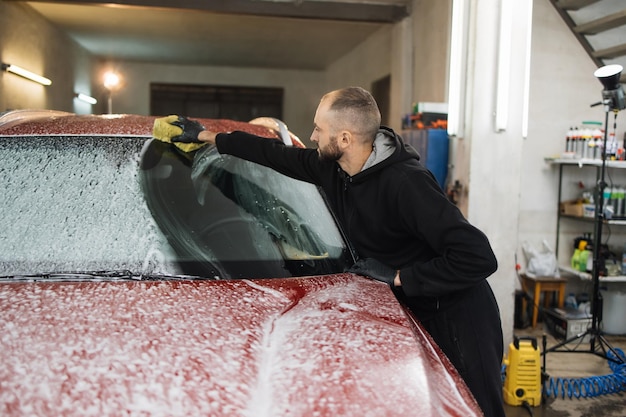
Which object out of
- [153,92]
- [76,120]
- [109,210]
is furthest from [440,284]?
[153,92]

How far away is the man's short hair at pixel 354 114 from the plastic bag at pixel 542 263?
4.36 metres

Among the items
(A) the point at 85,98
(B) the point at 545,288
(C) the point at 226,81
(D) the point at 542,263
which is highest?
(C) the point at 226,81

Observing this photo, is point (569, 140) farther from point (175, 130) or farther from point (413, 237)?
point (175, 130)

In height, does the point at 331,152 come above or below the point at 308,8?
below

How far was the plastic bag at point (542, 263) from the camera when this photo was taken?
5680mm

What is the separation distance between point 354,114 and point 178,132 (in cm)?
68

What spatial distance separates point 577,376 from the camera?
4301mm

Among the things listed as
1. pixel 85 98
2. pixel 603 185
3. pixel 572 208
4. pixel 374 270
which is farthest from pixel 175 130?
pixel 85 98

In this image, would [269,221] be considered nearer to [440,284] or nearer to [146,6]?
[440,284]

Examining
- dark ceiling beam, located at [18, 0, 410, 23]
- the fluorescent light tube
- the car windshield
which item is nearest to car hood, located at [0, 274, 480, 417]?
the car windshield

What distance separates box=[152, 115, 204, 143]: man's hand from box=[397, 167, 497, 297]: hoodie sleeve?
83 centimetres

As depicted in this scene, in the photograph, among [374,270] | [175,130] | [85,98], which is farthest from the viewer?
[85,98]

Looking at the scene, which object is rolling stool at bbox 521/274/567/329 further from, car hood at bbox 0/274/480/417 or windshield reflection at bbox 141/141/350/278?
car hood at bbox 0/274/480/417

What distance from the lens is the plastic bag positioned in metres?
5.68
